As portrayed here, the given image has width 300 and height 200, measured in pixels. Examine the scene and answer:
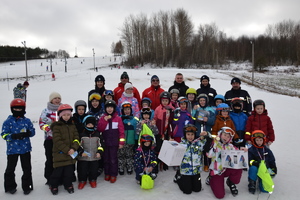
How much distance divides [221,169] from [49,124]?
342 cm

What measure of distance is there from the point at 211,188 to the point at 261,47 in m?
81.4

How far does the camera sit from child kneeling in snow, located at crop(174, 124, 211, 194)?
396cm

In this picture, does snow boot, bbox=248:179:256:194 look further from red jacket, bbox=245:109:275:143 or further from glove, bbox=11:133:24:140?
glove, bbox=11:133:24:140

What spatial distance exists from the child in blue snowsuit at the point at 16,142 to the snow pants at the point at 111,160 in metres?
1.45

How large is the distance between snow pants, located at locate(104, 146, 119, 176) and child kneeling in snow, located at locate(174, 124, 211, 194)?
1331 millimetres

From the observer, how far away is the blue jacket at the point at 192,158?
3.98 m

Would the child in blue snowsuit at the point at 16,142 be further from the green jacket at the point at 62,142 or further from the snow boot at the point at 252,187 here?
the snow boot at the point at 252,187

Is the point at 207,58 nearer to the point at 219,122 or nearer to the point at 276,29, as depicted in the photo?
the point at 276,29

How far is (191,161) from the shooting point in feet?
13.2

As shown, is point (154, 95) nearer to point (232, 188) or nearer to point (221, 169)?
point (221, 169)

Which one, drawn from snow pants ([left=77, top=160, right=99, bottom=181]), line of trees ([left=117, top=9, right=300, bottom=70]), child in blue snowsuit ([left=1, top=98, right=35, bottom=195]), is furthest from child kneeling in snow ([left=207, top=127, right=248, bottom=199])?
line of trees ([left=117, top=9, right=300, bottom=70])

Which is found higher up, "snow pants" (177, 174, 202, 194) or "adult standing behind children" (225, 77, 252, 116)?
"adult standing behind children" (225, 77, 252, 116)

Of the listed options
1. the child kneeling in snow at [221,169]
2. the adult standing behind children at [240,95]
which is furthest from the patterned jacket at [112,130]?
the adult standing behind children at [240,95]

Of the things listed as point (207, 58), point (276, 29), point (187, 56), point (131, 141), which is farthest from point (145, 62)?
point (131, 141)
